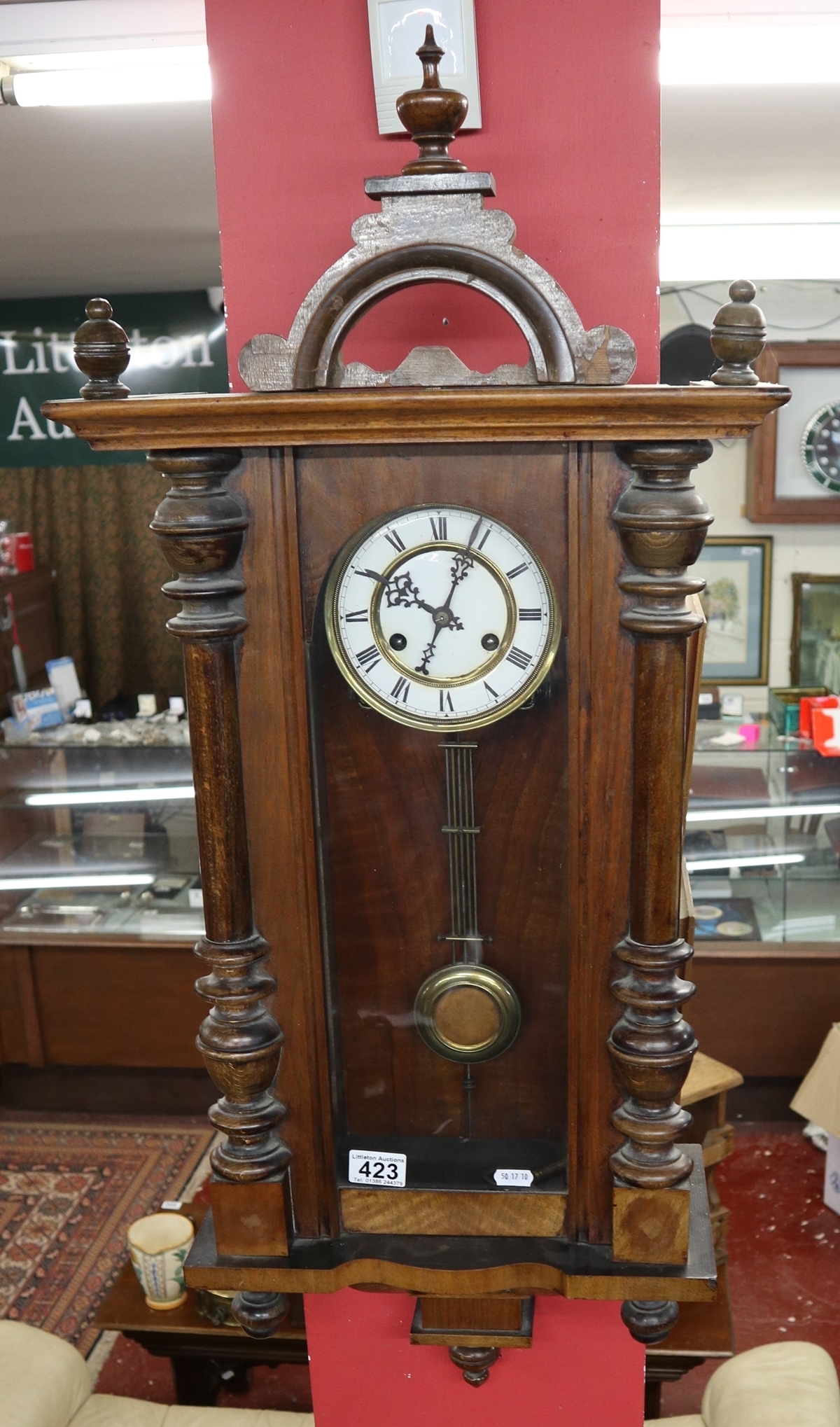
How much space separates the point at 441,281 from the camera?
1.07m

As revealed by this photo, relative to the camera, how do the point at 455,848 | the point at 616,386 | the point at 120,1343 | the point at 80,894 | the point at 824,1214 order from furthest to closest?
the point at 80,894 < the point at 824,1214 < the point at 120,1343 < the point at 455,848 < the point at 616,386

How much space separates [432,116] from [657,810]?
63 centimetres

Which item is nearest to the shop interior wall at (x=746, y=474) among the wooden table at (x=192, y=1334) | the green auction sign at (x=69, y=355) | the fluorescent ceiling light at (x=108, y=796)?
the green auction sign at (x=69, y=355)

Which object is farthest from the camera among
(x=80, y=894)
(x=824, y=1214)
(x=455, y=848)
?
(x=80, y=894)

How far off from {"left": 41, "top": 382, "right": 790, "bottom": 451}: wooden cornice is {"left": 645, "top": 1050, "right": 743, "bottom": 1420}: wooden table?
1756mm

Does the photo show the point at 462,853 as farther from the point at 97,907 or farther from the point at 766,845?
the point at 97,907

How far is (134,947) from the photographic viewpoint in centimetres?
414

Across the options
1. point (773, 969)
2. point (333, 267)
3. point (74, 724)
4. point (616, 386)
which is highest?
point (333, 267)

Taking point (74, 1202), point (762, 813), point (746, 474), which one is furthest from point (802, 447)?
point (74, 1202)

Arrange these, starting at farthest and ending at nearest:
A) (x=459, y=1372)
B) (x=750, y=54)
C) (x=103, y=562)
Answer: (x=103, y=562)
(x=750, y=54)
(x=459, y=1372)

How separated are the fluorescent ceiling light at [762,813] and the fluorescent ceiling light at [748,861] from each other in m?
0.12

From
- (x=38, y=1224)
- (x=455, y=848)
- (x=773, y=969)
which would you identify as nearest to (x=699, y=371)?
(x=773, y=969)

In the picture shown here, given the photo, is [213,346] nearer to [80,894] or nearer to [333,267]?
[80,894]

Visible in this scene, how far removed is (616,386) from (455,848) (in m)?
0.46
